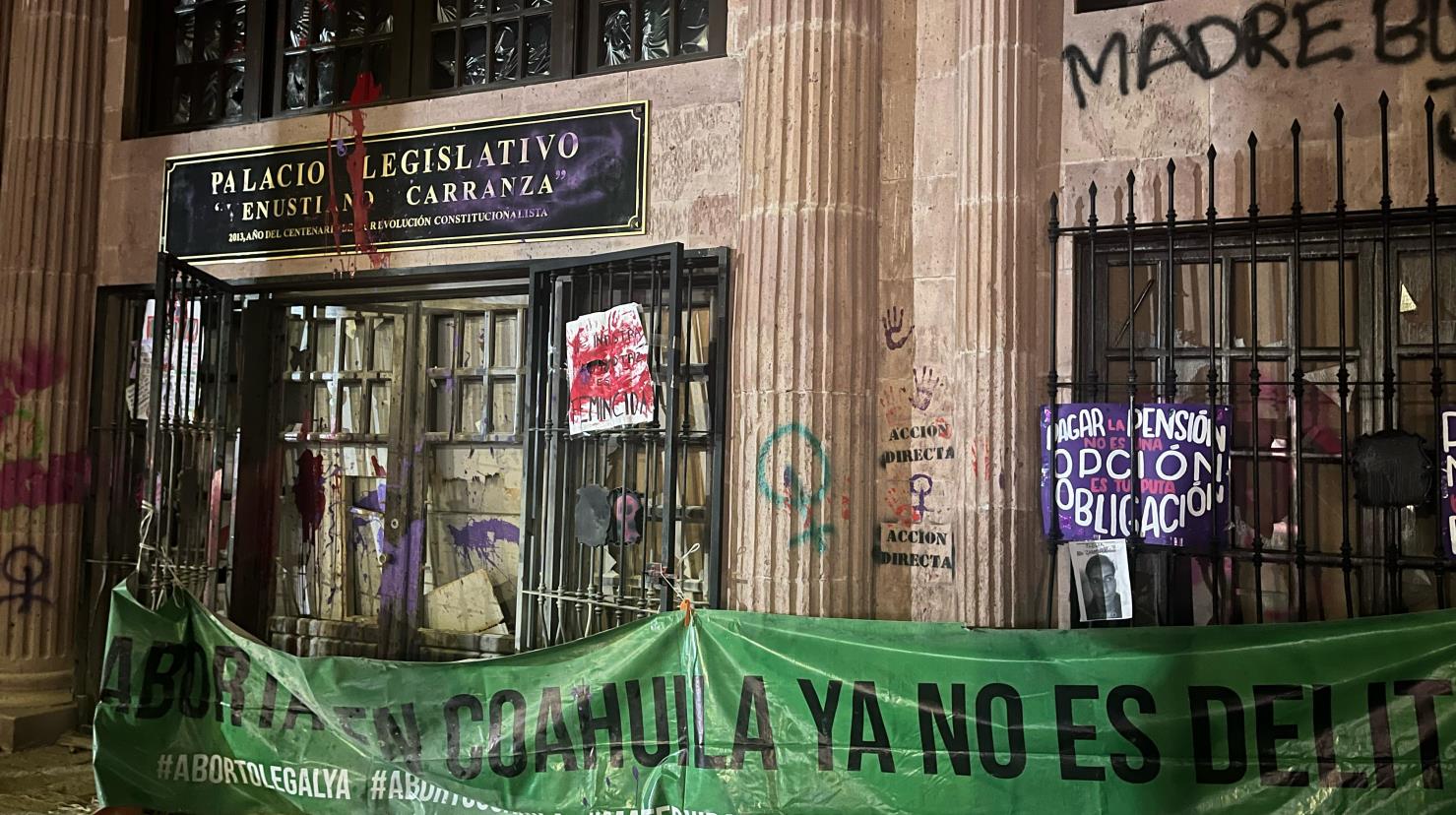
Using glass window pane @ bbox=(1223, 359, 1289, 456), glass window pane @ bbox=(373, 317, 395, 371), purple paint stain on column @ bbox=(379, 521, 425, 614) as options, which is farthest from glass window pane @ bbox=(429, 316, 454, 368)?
glass window pane @ bbox=(1223, 359, 1289, 456)

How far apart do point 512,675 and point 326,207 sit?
12.1 ft

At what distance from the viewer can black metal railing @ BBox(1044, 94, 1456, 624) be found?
4777 mm

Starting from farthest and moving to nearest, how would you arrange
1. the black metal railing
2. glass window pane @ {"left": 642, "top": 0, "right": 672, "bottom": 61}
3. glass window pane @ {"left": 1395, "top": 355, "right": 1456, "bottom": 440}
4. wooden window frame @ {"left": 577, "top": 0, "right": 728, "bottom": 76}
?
glass window pane @ {"left": 642, "top": 0, "right": 672, "bottom": 61} < wooden window frame @ {"left": 577, "top": 0, "right": 728, "bottom": 76} < glass window pane @ {"left": 1395, "top": 355, "right": 1456, "bottom": 440} < the black metal railing

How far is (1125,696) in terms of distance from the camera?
168 inches

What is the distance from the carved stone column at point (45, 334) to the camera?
24.9ft

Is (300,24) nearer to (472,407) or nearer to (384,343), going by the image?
(384,343)

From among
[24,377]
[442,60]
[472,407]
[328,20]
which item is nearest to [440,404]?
[472,407]

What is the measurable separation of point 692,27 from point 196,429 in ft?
13.9

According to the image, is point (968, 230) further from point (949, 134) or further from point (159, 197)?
point (159, 197)

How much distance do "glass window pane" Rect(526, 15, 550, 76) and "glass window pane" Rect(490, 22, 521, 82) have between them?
75 millimetres

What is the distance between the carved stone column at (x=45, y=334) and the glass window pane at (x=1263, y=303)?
295 inches

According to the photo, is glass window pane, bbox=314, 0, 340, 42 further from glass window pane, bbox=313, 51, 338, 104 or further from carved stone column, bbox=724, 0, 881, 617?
carved stone column, bbox=724, 0, 881, 617

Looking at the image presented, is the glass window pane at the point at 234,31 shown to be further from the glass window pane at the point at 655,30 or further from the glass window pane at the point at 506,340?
the glass window pane at the point at 655,30

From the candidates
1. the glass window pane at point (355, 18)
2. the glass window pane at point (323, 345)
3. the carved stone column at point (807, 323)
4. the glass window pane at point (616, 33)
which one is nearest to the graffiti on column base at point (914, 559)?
the carved stone column at point (807, 323)
